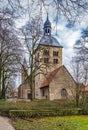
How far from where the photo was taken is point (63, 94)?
51.7 meters

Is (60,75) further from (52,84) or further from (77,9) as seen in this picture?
(77,9)

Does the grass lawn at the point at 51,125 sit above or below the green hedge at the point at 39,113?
below

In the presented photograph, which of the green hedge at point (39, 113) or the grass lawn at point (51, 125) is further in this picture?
the green hedge at point (39, 113)

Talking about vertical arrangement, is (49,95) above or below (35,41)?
below

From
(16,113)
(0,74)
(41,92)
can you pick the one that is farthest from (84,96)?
(41,92)

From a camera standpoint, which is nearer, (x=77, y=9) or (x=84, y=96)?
(x=77, y=9)

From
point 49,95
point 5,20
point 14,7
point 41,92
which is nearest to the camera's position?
point 14,7

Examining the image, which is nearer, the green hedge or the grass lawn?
the grass lawn

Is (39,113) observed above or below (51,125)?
above

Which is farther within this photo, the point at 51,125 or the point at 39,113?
the point at 39,113

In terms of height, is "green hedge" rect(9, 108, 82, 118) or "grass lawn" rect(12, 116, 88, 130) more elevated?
"green hedge" rect(9, 108, 82, 118)

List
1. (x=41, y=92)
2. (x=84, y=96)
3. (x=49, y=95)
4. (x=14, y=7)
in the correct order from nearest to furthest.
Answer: (x=14, y=7) → (x=84, y=96) → (x=49, y=95) → (x=41, y=92)

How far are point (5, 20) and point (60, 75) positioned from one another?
45.9 m

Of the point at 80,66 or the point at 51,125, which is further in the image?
the point at 80,66
